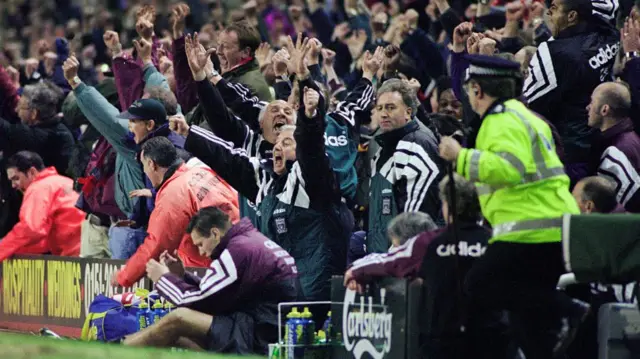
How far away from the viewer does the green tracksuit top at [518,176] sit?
28.1ft

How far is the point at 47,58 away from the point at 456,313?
1048 centimetres

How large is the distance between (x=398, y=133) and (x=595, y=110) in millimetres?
1499

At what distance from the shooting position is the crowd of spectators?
35.0 feet

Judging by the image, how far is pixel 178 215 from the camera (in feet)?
40.7

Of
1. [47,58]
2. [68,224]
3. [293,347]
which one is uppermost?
[47,58]

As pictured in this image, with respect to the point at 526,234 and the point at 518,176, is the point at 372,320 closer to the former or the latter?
the point at 526,234

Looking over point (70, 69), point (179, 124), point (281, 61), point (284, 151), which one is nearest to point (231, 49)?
point (281, 61)

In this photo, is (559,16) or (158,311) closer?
(559,16)

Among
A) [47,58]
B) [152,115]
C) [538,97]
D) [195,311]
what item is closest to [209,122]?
[152,115]

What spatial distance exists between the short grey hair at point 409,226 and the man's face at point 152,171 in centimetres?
346

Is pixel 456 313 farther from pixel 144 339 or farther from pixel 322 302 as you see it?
pixel 144 339

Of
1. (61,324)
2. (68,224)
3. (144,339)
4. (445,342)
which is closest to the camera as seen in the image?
(445,342)

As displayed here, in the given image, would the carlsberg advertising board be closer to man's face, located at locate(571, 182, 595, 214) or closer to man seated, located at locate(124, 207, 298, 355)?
man seated, located at locate(124, 207, 298, 355)

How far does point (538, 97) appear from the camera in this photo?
1095 centimetres
